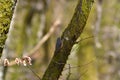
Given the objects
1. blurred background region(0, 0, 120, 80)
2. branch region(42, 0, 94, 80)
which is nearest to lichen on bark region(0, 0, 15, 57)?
blurred background region(0, 0, 120, 80)

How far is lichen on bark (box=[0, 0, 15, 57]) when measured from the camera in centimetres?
212

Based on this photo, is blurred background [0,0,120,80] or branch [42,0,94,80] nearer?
branch [42,0,94,80]

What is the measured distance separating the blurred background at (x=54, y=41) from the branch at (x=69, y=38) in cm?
4

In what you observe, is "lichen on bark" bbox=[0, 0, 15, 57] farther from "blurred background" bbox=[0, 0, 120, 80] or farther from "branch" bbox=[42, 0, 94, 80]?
"branch" bbox=[42, 0, 94, 80]

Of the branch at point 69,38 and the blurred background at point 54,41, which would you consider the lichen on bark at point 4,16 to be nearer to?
the blurred background at point 54,41

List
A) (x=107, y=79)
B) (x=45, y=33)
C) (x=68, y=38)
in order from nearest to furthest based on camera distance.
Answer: (x=68, y=38) → (x=45, y=33) → (x=107, y=79)

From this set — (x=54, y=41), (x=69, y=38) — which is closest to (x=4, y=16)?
(x=69, y=38)

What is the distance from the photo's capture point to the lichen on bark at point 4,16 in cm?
212

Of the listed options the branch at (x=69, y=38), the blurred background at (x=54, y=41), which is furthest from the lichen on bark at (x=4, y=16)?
the branch at (x=69, y=38)

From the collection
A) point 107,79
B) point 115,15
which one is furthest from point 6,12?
point 115,15

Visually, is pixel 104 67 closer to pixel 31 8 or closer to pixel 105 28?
pixel 105 28

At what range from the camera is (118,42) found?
1297cm

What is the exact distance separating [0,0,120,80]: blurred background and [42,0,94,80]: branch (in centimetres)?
4

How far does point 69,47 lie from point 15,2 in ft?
1.54
